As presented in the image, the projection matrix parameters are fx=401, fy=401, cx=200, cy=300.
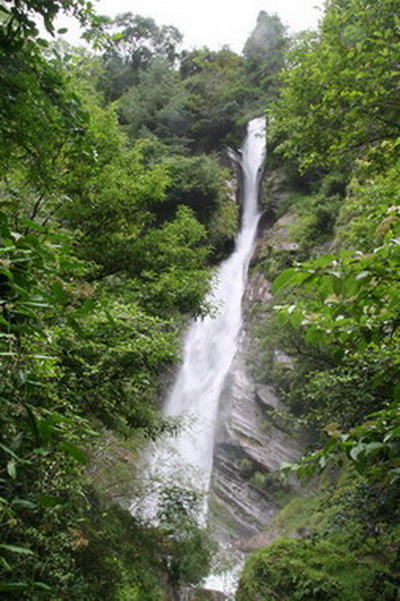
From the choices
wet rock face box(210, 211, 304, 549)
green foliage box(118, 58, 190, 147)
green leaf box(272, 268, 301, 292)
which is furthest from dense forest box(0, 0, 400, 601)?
green foliage box(118, 58, 190, 147)

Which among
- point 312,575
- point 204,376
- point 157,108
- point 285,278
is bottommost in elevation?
point 204,376

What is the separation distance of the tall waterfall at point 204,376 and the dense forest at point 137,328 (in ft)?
6.17

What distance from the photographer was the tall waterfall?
10.7 m

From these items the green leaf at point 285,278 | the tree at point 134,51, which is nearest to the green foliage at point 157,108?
the tree at point 134,51

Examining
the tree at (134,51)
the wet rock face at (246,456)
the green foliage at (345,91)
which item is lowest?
the wet rock face at (246,456)

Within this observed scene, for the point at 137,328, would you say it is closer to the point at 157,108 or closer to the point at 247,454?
the point at 247,454

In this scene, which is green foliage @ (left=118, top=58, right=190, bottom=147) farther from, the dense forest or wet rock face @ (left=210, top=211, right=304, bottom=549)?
wet rock face @ (left=210, top=211, right=304, bottom=549)

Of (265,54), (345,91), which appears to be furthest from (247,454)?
(265,54)

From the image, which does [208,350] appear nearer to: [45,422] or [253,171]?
[253,171]

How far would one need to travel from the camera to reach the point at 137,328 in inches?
215

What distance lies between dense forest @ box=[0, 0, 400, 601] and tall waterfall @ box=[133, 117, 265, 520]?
1881mm

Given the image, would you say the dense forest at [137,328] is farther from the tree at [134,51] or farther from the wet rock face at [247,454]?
the tree at [134,51]

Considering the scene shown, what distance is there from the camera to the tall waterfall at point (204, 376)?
420 inches

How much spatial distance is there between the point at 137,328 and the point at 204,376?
33.8 feet
